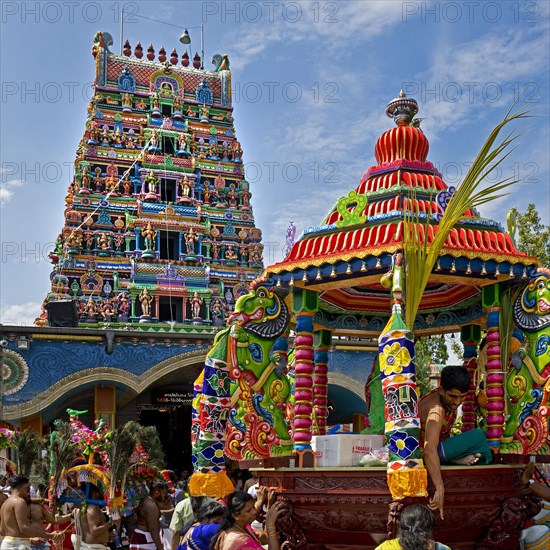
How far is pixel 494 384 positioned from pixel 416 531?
395cm

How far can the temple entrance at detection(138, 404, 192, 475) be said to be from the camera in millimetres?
27375

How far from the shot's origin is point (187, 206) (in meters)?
30.7

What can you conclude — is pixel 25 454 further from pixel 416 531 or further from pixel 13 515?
pixel 416 531

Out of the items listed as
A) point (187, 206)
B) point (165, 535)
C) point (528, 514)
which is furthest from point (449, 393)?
point (187, 206)

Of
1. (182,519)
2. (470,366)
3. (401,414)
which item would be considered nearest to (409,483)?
(401,414)

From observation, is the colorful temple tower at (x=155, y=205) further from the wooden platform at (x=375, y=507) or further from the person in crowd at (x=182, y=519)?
the wooden platform at (x=375, y=507)

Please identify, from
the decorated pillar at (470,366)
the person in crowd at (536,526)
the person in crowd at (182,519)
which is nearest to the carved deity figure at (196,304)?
the decorated pillar at (470,366)

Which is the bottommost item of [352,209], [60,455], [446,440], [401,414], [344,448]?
[60,455]

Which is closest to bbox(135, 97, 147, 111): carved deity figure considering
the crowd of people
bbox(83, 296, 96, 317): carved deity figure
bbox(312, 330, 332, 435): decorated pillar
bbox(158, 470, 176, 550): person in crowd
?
bbox(83, 296, 96, 317): carved deity figure

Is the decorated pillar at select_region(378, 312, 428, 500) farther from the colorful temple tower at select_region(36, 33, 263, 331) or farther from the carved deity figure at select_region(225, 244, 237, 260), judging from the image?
the carved deity figure at select_region(225, 244, 237, 260)

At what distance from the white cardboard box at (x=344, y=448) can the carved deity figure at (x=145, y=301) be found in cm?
2042

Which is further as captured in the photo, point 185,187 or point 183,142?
point 183,142

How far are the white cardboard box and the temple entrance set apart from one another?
20.0 m

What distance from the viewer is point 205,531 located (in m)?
5.46
